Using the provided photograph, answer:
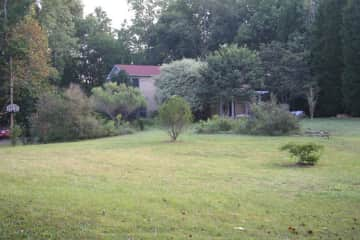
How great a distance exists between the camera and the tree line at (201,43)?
1243 inches

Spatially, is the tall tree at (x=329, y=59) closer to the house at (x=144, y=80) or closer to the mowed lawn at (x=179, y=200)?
the house at (x=144, y=80)

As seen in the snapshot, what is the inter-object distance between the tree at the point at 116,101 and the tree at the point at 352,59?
16225 millimetres

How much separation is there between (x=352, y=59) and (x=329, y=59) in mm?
2544

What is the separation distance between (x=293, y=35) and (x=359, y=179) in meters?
31.6

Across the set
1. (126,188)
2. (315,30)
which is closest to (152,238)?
(126,188)

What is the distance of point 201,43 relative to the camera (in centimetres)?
5112

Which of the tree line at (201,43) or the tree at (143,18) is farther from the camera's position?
the tree at (143,18)

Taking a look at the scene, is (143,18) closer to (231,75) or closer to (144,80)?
(144,80)

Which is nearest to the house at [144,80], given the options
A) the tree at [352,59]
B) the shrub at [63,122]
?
the shrub at [63,122]

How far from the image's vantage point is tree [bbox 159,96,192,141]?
1922cm

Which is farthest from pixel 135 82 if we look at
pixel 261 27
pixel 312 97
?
pixel 312 97

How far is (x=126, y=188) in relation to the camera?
797 cm

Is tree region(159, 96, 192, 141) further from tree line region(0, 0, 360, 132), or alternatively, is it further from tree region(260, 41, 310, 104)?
tree region(260, 41, 310, 104)

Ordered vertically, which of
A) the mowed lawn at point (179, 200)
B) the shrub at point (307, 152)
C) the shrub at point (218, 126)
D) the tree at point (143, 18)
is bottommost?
the mowed lawn at point (179, 200)
